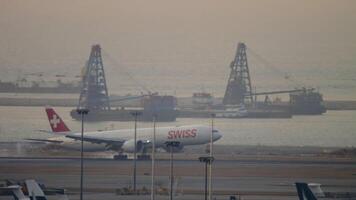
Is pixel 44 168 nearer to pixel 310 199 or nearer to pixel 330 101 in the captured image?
pixel 310 199

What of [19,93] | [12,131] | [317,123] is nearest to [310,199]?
[12,131]

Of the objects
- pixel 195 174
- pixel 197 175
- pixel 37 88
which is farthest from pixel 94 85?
pixel 197 175

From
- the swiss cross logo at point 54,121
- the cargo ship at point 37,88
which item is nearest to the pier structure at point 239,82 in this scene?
the cargo ship at point 37,88

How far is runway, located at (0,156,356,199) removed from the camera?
45.9m

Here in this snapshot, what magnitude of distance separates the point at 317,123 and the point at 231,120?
8151 millimetres

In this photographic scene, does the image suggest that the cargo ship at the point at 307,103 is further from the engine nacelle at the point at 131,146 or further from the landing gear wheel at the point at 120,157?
the landing gear wheel at the point at 120,157

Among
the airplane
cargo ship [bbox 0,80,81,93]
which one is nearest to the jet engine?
the airplane

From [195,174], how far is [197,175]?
0.57 meters

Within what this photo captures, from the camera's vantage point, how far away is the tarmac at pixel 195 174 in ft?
149

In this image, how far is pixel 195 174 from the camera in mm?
55125

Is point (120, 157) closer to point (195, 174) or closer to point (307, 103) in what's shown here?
point (195, 174)

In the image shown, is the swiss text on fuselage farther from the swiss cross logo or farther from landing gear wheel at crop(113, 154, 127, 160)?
the swiss cross logo

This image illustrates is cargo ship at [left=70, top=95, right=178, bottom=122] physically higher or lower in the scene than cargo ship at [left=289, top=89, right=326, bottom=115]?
lower

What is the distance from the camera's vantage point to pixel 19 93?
402 ft
